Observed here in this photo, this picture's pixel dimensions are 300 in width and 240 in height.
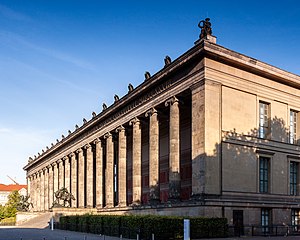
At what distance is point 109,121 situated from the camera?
53281 millimetres

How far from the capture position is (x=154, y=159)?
40062 millimetres


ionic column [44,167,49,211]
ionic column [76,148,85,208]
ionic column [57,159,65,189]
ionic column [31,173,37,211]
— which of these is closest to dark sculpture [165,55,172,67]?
ionic column [76,148,85,208]

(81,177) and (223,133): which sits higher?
(223,133)

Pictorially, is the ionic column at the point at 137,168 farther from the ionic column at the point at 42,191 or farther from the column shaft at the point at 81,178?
the ionic column at the point at 42,191

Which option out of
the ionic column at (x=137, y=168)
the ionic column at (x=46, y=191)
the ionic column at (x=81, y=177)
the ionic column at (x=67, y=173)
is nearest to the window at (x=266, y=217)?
the ionic column at (x=137, y=168)

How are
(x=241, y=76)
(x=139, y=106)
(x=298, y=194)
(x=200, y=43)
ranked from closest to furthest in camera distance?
(x=200, y=43) → (x=241, y=76) → (x=298, y=194) → (x=139, y=106)

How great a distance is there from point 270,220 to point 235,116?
955cm

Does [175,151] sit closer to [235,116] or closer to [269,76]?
[235,116]

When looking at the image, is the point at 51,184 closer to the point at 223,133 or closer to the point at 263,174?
the point at 263,174

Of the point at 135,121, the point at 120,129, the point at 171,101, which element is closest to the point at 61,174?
the point at 120,129

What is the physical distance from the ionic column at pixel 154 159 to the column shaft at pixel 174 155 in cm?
319

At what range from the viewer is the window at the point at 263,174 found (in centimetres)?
3591

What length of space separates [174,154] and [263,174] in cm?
807

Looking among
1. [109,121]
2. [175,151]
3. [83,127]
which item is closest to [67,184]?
[83,127]
